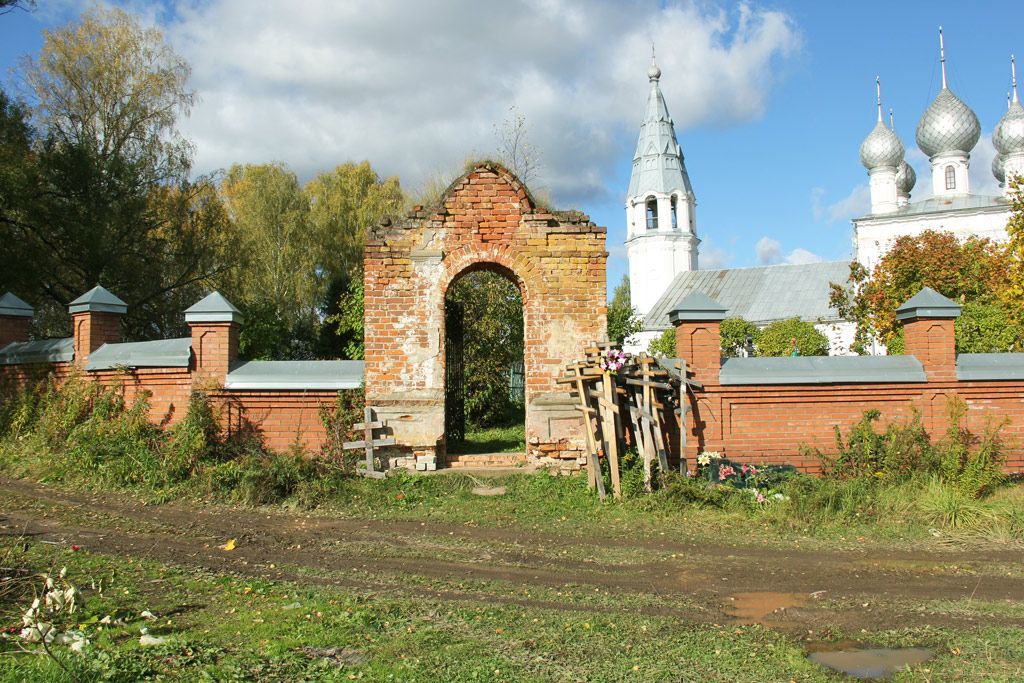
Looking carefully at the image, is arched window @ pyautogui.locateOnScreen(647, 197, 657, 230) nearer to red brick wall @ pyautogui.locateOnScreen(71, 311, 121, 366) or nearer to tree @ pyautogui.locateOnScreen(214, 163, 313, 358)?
tree @ pyautogui.locateOnScreen(214, 163, 313, 358)

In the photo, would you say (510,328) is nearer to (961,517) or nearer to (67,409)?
(67,409)

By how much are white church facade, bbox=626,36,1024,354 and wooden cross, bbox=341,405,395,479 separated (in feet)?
93.8

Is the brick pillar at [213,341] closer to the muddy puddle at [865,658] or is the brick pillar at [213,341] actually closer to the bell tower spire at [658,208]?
the muddy puddle at [865,658]

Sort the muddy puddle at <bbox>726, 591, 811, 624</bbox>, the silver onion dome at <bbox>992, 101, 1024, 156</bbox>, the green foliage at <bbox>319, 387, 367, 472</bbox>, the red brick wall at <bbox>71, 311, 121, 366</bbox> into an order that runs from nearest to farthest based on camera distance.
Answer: the muddy puddle at <bbox>726, 591, 811, 624</bbox> < the green foliage at <bbox>319, 387, 367, 472</bbox> < the red brick wall at <bbox>71, 311, 121, 366</bbox> < the silver onion dome at <bbox>992, 101, 1024, 156</bbox>

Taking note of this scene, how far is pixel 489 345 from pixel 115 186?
11919mm

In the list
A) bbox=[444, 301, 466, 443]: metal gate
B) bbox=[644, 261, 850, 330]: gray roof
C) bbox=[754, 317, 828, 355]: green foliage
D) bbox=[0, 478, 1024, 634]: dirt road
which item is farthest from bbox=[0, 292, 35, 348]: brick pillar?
bbox=[644, 261, 850, 330]: gray roof

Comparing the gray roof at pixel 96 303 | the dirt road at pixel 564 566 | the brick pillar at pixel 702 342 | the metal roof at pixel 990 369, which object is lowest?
the dirt road at pixel 564 566

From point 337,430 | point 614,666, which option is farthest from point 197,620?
point 337,430

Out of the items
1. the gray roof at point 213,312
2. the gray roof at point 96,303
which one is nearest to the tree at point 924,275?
the gray roof at point 213,312

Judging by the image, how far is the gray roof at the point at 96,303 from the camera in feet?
36.9

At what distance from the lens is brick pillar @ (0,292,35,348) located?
12359 mm

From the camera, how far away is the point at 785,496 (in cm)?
870

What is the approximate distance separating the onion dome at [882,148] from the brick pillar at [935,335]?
39.5m

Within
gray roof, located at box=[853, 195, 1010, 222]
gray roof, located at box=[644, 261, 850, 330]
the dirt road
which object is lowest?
the dirt road
